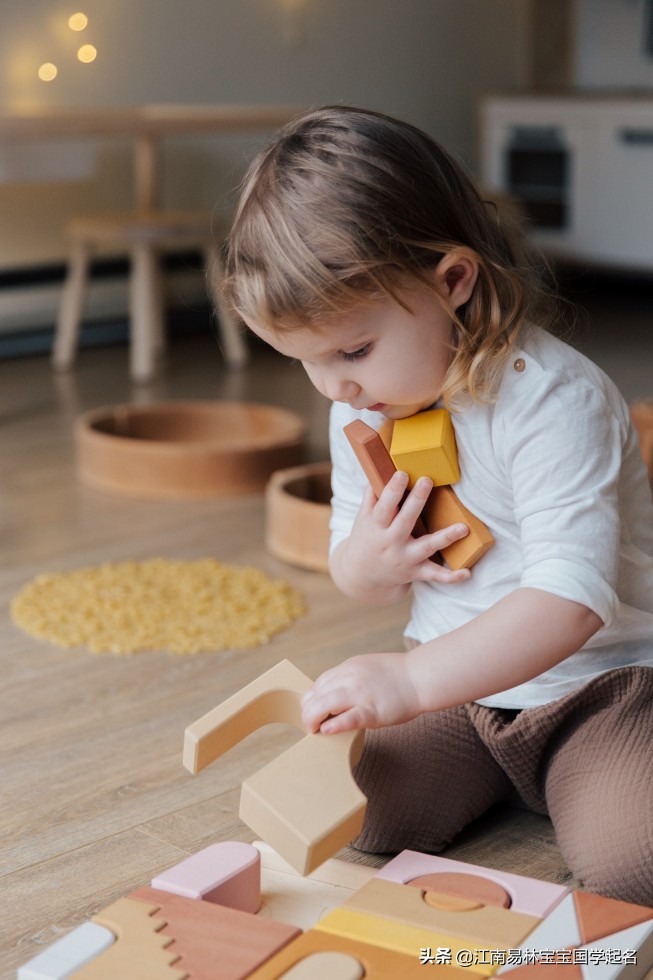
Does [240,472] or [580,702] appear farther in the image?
[240,472]

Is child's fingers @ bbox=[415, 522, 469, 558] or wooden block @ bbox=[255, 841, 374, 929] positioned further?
child's fingers @ bbox=[415, 522, 469, 558]

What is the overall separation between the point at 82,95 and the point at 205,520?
1851mm

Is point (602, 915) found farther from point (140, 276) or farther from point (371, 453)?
point (140, 276)

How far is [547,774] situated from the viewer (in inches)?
35.3

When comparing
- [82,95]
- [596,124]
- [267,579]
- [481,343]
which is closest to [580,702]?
Result: [481,343]

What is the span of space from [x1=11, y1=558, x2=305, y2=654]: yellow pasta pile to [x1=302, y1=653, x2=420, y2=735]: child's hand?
0.52 m

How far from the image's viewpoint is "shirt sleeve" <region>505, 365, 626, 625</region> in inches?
31.0

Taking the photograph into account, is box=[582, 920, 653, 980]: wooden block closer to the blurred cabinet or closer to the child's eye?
the child's eye

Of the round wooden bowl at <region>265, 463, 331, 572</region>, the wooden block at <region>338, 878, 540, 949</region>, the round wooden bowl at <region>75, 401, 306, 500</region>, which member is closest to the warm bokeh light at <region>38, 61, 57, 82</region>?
the round wooden bowl at <region>75, 401, 306, 500</region>

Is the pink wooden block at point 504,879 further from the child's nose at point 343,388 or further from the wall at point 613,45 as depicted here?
the wall at point 613,45

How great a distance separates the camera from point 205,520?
1807 mm

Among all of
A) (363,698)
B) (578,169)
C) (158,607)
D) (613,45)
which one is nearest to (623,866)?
(363,698)

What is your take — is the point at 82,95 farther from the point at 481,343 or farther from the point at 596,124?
the point at 481,343

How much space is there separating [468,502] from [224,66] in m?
2.92
